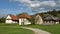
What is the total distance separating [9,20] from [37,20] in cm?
3137

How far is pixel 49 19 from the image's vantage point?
109000mm

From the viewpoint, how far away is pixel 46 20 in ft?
361

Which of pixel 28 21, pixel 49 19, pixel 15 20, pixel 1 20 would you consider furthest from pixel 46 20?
pixel 1 20

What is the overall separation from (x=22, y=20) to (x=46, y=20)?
15.7m

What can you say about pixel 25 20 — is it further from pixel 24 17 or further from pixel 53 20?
pixel 53 20

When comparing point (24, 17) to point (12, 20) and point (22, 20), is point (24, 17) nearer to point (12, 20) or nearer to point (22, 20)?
point (22, 20)

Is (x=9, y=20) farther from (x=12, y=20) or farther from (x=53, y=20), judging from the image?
(x=53, y=20)

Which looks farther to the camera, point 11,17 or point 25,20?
point 11,17

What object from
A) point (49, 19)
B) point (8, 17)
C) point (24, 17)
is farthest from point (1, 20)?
point (49, 19)

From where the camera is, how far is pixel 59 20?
11856 cm

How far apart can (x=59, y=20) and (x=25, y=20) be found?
1010 inches

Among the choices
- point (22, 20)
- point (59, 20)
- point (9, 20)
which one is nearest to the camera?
point (22, 20)

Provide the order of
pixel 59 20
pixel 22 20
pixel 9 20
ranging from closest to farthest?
1. pixel 22 20
2. pixel 59 20
3. pixel 9 20

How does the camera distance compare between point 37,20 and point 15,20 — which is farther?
point 15,20
